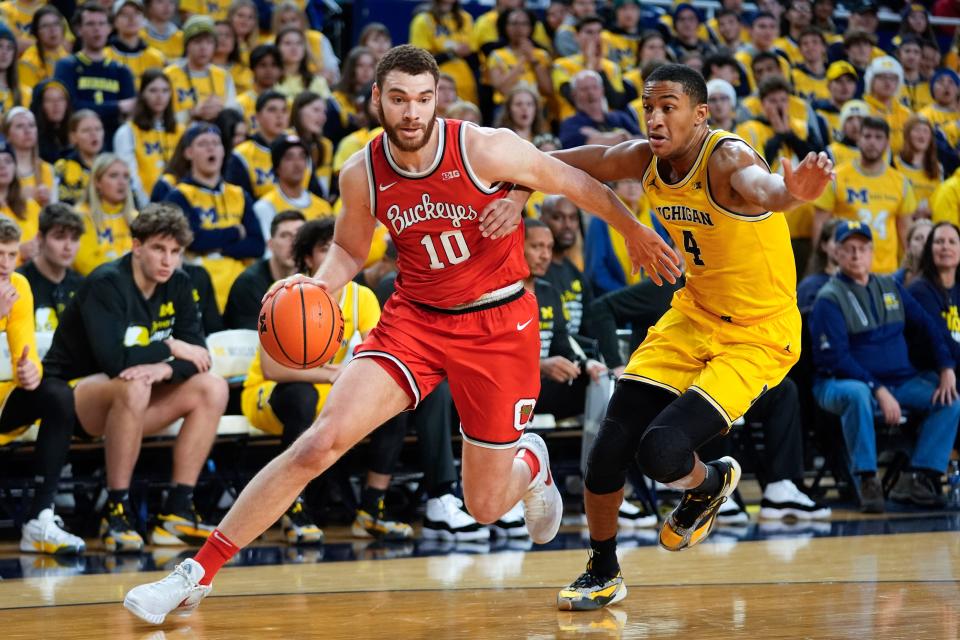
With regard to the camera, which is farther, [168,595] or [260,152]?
[260,152]

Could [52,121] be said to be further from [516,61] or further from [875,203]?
[875,203]

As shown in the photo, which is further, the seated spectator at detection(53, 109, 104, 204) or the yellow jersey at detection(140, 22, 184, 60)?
the yellow jersey at detection(140, 22, 184, 60)

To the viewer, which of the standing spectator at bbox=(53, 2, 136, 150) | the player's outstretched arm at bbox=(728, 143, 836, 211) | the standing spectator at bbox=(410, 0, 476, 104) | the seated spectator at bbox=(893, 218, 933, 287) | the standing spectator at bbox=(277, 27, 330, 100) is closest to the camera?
the player's outstretched arm at bbox=(728, 143, 836, 211)

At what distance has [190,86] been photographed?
9984 mm

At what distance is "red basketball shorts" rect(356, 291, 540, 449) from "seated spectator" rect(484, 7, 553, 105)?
22.5ft

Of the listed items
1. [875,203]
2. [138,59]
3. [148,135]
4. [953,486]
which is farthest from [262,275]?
[875,203]

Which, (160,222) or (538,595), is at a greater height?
(160,222)

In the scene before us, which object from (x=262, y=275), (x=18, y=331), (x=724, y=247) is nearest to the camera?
(x=724, y=247)

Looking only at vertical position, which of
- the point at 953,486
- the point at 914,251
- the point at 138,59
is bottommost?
the point at 953,486

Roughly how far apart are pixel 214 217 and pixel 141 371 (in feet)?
6.66

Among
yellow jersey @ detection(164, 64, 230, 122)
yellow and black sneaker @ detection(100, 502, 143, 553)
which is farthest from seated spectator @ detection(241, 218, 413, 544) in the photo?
yellow jersey @ detection(164, 64, 230, 122)

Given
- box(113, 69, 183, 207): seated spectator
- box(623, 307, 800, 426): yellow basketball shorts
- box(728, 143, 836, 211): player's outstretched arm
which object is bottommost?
box(623, 307, 800, 426): yellow basketball shorts

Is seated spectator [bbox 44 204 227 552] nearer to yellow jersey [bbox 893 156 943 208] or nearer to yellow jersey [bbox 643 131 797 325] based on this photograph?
yellow jersey [bbox 643 131 797 325]

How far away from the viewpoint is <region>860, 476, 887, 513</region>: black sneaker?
25.2 ft
